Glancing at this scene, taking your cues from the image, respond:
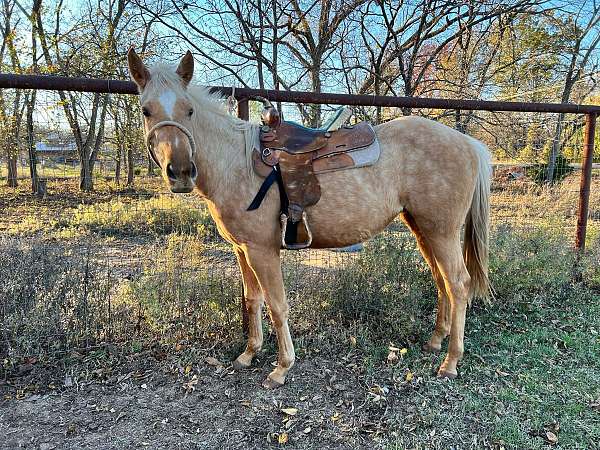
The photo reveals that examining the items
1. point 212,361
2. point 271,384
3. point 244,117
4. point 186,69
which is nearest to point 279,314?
point 271,384

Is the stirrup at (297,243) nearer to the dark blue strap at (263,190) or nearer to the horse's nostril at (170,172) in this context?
the dark blue strap at (263,190)

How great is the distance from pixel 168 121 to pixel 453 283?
2.19m

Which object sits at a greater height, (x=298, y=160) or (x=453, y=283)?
(x=298, y=160)

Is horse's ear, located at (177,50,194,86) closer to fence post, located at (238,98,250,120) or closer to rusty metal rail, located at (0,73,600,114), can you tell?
rusty metal rail, located at (0,73,600,114)

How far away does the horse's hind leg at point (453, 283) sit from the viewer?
9.05 ft

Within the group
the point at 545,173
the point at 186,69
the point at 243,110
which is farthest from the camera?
the point at 545,173

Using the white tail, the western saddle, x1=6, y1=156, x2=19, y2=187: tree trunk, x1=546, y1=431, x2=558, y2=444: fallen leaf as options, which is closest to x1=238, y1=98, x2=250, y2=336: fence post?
the western saddle

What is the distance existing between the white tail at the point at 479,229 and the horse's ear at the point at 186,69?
6.73 feet

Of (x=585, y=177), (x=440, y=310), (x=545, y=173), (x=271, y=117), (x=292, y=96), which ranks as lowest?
(x=440, y=310)

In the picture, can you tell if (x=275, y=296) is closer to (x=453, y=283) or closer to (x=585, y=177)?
(x=453, y=283)

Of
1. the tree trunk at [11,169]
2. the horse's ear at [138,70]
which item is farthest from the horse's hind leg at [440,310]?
the tree trunk at [11,169]

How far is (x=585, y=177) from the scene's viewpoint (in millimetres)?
4090

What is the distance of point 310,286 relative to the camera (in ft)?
11.4

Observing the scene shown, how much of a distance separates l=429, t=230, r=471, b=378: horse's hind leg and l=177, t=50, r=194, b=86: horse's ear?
6.36ft
